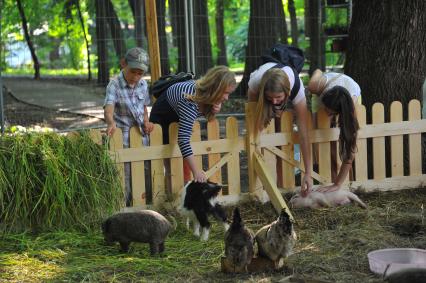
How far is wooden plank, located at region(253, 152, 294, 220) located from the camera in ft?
18.8

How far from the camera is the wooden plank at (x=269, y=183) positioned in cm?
572

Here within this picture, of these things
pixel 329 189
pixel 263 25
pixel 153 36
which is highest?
pixel 263 25

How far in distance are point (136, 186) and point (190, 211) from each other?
890mm

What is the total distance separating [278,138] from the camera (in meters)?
6.35

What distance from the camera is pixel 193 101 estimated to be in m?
5.54

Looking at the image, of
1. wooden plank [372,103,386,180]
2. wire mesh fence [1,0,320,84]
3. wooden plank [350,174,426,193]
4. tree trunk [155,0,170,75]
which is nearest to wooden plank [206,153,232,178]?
wooden plank [350,174,426,193]

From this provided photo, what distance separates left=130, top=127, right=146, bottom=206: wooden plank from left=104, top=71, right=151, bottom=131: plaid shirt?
0.55ft

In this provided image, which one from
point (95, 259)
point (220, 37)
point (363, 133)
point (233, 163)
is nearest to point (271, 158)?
point (233, 163)

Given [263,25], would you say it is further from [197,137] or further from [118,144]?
[118,144]

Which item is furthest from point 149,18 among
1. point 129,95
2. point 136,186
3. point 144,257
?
point 144,257

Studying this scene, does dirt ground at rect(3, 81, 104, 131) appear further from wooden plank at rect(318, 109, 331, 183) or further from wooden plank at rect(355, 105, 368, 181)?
wooden plank at rect(355, 105, 368, 181)

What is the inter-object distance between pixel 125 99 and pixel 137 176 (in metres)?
0.72

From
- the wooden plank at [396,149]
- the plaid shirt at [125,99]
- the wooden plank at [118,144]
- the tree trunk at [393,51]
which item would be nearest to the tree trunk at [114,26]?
the tree trunk at [393,51]

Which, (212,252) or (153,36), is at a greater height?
(153,36)
